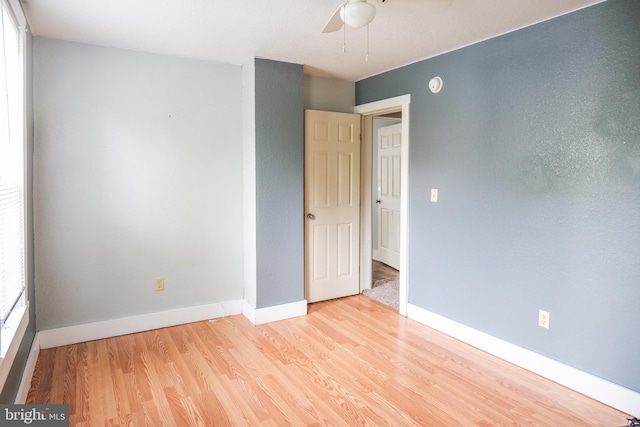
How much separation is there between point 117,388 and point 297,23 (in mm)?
2578

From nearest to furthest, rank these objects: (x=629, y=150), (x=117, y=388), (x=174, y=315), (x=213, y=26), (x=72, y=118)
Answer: (x=629, y=150) → (x=117, y=388) → (x=213, y=26) → (x=72, y=118) → (x=174, y=315)

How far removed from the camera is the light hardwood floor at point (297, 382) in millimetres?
2146

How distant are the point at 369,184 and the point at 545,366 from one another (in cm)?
233

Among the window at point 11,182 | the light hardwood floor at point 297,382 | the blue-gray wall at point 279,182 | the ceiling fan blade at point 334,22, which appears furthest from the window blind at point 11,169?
the blue-gray wall at point 279,182

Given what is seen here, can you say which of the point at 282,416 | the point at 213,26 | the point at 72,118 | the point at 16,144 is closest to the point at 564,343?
the point at 282,416

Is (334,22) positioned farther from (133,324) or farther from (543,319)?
(133,324)

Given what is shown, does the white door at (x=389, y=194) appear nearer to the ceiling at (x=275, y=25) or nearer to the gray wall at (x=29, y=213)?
the ceiling at (x=275, y=25)

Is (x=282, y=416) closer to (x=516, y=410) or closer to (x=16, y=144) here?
(x=516, y=410)

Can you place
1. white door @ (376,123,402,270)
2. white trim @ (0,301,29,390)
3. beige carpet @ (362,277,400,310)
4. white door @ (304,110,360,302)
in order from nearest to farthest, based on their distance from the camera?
white trim @ (0,301,29,390), white door @ (304,110,360,302), beige carpet @ (362,277,400,310), white door @ (376,123,402,270)

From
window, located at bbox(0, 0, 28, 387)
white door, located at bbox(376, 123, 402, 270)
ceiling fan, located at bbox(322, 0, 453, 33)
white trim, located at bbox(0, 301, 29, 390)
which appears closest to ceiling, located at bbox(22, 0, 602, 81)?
ceiling fan, located at bbox(322, 0, 453, 33)

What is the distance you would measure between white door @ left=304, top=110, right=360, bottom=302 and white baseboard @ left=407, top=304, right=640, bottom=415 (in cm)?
102

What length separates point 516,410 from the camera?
2209 mm

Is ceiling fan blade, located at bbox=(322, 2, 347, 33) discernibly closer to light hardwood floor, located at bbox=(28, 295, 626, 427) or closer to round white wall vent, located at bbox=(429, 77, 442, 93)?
round white wall vent, located at bbox=(429, 77, 442, 93)

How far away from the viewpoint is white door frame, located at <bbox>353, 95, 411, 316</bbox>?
3537 mm
